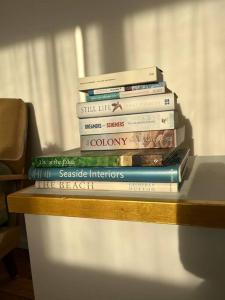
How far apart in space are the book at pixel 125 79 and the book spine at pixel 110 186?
249mm

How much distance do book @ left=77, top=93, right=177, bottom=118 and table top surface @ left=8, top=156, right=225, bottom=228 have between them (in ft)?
0.58

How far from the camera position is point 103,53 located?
1.05 m

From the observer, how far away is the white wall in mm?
895

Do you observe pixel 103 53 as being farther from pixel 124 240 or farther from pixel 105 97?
pixel 124 240

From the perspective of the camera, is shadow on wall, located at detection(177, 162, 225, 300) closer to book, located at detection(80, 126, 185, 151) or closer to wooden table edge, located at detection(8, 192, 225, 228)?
wooden table edge, located at detection(8, 192, 225, 228)

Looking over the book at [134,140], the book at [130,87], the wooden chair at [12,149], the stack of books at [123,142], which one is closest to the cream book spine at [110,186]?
the stack of books at [123,142]

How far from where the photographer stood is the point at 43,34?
3.78 ft

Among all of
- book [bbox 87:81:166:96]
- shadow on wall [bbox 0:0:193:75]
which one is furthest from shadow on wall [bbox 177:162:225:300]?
shadow on wall [bbox 0:0:193:75]

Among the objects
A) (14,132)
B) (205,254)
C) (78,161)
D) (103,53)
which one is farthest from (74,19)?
(205,254)

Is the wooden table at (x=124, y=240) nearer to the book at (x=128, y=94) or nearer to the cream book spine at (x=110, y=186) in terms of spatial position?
the cream book spine at (x=110, y=186)

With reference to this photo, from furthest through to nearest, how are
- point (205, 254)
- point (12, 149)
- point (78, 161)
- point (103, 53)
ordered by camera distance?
point (12, 149), point (103, 53), point (78, 161), point (205, 254)

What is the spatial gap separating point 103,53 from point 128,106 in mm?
507

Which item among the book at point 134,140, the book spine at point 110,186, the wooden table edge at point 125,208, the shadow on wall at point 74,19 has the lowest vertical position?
the wooden table edge at point 125,208

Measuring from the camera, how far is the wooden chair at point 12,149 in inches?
40.7
